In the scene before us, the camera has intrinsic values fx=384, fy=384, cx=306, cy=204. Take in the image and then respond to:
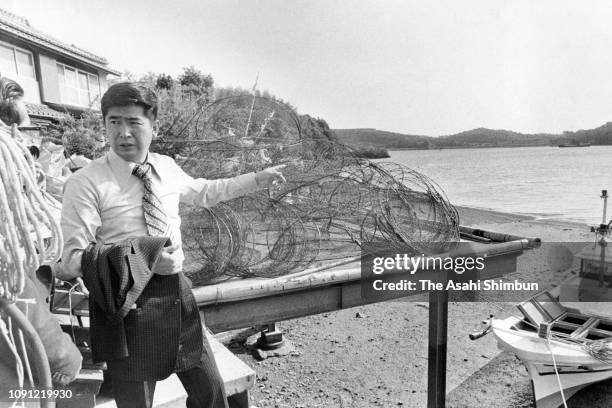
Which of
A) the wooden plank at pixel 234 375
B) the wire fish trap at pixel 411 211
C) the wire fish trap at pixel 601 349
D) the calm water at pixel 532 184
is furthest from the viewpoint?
the calm water at pixel 532 184

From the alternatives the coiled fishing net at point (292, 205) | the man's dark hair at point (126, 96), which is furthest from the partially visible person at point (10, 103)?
the man's dark hair at point (126, 96)

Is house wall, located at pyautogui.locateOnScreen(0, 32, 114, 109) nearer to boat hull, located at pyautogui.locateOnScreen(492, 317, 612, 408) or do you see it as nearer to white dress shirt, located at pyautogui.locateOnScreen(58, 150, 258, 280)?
white dress shirt, located at pyautogui.locateOnScreen(58, 150, 258, 280)

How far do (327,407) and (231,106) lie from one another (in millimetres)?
4240

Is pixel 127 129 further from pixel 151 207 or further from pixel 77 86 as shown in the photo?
pixel 77 86

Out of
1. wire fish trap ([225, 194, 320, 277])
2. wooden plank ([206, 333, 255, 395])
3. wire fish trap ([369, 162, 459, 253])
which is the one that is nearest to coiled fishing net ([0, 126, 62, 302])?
wooden plank ([206, 333, 255, 395])

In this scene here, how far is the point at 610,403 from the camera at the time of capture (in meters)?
6.27

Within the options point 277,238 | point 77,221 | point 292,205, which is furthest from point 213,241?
point 77,221

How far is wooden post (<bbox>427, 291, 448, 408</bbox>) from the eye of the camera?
3844mm

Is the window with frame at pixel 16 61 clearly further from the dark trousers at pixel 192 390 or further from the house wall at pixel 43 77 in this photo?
the dark trousers at pixel 192 390

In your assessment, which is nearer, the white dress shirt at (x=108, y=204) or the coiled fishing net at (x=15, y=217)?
the coiled fishing net at (x=15, y=217)

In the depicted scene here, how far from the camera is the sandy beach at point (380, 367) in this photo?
225 inches

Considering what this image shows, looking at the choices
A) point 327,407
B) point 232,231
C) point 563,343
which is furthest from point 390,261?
point 563,343

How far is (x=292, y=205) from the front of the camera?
3727 millimetres

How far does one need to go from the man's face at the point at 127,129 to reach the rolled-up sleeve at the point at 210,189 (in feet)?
0.79
